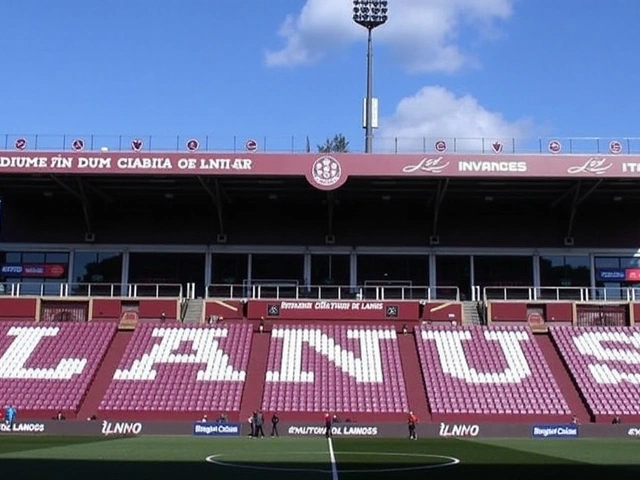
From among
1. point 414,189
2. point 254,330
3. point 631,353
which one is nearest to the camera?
point 631,353

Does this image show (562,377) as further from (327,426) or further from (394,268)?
(327,426)

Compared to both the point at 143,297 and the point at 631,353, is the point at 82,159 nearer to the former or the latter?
the point at 143,297

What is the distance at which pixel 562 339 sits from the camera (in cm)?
5291

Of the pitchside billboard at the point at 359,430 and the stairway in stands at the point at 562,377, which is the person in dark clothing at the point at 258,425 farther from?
the stairway in stands at the point at 562,377

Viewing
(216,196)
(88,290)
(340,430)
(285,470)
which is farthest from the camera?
(216,196)

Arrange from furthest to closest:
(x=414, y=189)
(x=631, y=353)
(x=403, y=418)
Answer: (x=414, y=189)
(x=631, y=353)
(x=403, y=418)

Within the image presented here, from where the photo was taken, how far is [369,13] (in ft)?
234

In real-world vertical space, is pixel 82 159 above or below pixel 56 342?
above

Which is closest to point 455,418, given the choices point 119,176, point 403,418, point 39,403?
point 403,418

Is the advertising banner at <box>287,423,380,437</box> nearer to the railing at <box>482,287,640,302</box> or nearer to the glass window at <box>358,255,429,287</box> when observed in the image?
the railing at <box>482,287,640,302</box>

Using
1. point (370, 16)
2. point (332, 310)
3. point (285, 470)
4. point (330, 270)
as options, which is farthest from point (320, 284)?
point (285, 470)

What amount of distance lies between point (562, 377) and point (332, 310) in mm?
14890

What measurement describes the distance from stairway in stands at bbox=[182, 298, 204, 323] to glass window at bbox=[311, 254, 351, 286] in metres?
8.19

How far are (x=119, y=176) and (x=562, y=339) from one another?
3012 centimetres
